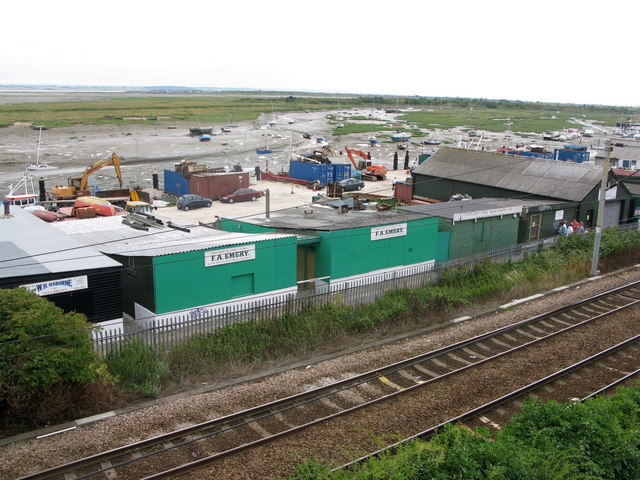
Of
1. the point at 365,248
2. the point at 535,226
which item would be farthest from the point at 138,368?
the point at 535,226

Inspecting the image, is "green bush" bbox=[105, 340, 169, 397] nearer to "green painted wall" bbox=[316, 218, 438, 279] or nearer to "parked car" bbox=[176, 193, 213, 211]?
"green painted wall" bbox=[316, 218, 438, 279]

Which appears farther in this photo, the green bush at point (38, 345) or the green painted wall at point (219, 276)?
the green painted wall at point (219, 276)

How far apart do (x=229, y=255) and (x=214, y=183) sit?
27678mm

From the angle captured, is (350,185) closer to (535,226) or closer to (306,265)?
(535,226)

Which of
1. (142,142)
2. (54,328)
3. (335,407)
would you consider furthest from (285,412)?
(142,142)

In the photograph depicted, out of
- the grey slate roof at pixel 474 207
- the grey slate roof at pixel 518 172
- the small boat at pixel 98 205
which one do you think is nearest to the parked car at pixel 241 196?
the small boat at pixel 98 205

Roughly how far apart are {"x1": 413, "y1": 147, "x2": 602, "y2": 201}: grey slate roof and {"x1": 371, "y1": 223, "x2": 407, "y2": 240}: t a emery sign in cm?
1390

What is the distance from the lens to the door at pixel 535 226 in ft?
106

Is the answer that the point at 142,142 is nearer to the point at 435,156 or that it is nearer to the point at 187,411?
the point at 435,156

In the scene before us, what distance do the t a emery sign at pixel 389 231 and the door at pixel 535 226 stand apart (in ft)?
33.1

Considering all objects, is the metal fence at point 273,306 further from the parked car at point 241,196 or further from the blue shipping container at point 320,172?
the blue shipping container at point 320,172

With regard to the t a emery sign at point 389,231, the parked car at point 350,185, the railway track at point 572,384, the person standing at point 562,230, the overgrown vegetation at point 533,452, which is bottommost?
the railway track at point 572,384

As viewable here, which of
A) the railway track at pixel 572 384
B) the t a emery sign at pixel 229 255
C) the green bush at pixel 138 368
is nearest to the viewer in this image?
the railway track at pixel 572 384

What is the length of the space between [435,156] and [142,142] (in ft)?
205
